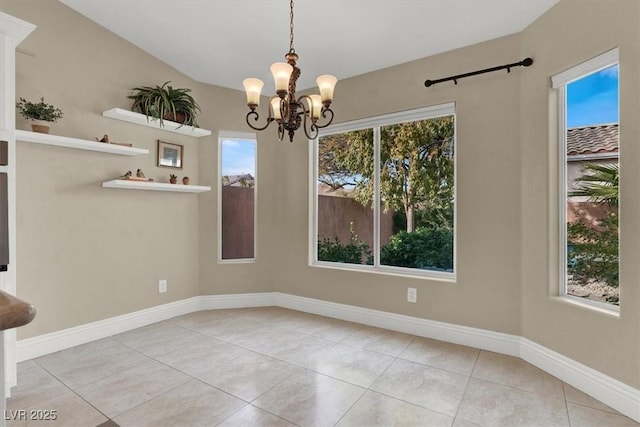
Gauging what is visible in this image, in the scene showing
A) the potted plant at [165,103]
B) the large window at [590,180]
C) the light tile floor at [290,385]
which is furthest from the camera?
the potted plant at [165,103]

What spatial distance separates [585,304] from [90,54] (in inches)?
176

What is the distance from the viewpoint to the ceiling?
258 centimetres

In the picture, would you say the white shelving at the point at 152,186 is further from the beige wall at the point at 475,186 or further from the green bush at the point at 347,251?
the beige wall at the point at 475,186

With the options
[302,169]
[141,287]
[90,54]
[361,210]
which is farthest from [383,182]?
[90,54]

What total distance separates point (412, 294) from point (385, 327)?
455mm

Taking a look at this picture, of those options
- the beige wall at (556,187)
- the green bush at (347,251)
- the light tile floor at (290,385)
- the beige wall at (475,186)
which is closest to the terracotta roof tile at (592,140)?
the beige wall at (556,187)

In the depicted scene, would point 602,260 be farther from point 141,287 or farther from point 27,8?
point 27,8

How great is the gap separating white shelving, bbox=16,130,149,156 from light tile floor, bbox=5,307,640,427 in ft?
5.60

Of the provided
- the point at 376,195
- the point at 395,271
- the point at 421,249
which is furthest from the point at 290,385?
the point at 376,195

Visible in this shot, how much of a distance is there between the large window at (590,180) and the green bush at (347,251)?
1775 mm

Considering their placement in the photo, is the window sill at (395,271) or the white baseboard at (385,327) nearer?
the white baseboard at (385,327)

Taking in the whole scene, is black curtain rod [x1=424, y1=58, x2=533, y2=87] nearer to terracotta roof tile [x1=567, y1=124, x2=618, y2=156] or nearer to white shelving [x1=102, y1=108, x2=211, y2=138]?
terracotta roof tile [x1=567, y1=124, x2=618, y2=156]

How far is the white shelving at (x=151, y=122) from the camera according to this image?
3096 mm

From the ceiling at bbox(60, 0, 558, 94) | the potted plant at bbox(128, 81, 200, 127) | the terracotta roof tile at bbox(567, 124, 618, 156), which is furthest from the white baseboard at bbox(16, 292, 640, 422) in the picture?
the ceiling at bbox(60, 0, 558, 94)
